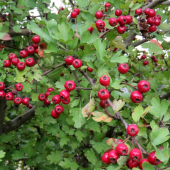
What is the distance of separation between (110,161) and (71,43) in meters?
0.86

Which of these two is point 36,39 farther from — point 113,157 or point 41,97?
point 113,157

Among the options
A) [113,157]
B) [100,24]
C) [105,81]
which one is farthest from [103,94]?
[100,24]

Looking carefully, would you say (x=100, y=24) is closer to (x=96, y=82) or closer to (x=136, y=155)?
(x=96, y=82)

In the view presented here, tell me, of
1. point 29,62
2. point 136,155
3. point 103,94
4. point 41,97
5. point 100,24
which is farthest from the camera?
point 41,97

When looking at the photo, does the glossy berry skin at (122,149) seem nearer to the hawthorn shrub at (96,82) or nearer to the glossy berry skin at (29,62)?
the hawthorn shrub at (96,82)

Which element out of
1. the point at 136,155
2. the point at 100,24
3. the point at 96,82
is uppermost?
the point at 100,24

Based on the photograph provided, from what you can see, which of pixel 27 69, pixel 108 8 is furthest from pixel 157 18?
pixel 27 69

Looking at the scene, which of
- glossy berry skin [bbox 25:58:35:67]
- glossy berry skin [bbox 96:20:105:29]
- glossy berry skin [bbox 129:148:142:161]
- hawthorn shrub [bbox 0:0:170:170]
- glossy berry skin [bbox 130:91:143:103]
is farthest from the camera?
glossy berry skin [bbox 25:58:35:67]

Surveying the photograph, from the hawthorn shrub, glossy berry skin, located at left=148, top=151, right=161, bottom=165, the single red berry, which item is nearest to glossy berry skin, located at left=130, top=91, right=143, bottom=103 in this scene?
the hawthorn shrub

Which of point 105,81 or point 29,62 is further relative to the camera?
point 29,62

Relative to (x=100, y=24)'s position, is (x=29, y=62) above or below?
below

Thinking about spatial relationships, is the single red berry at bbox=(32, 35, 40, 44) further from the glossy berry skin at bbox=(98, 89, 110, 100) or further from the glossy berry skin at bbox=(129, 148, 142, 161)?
the glossy berry skin at bbox=(129, 148, 142, 161)

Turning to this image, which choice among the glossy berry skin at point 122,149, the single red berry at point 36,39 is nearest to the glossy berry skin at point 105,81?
the glossy berry skin at point 122,149

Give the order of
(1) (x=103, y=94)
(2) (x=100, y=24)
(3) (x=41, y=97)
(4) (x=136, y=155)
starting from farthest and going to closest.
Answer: (3) (x=41, y=97) < (2) (x=100, y=24) < (1) (x=103, y=94) < (4) (x=136, y=155)
